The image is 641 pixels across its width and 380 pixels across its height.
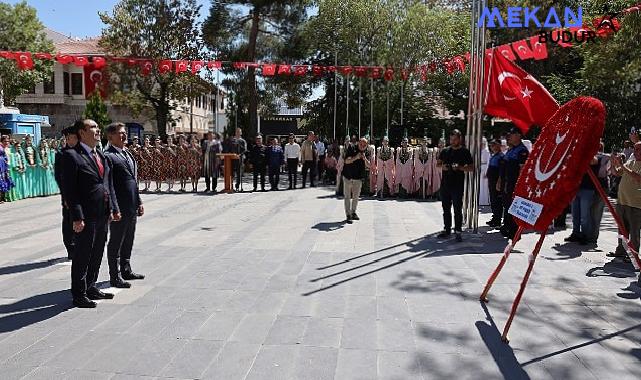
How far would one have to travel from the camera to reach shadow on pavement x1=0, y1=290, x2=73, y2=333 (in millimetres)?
4602

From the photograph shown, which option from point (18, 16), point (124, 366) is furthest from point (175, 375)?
point (18, 16)

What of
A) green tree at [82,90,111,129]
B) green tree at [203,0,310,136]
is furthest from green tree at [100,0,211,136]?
green tree at [82,90,111,129]

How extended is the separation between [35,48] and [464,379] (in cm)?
3649

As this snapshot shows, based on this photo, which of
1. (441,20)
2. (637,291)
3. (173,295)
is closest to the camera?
(173,295)

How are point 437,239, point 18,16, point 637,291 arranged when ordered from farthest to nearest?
point 18,16 < point 437,239 < point 637,291

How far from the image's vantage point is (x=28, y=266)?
676 cm

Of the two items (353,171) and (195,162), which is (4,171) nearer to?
(195,162)

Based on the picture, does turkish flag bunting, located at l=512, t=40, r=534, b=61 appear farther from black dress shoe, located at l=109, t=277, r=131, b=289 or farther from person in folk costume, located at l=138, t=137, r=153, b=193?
person in folk costume, located at l=138, t=137, r=153, b=193

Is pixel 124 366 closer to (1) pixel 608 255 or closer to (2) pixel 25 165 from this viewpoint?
(1) pixel 608 255

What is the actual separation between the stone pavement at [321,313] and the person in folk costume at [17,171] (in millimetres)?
5944

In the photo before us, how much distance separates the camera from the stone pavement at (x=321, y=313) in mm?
3801

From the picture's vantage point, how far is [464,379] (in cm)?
361

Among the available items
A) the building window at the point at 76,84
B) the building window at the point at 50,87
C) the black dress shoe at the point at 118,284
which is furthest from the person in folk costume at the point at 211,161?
the building window at the point at 50,87

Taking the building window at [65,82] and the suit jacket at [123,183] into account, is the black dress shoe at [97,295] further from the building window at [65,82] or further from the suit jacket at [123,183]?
the building window at [65,82]
